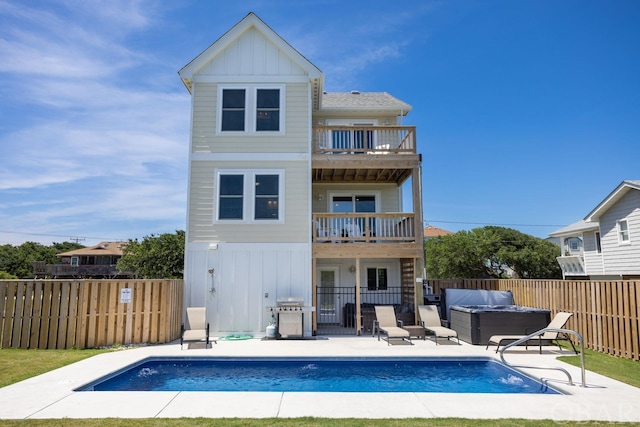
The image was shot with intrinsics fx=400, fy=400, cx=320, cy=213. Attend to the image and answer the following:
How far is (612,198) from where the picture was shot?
67.8ft

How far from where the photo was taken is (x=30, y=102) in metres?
17.9

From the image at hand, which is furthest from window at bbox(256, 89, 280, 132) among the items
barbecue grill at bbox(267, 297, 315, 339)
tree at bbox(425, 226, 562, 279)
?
tree at bbox(425, 226, 562, 279)

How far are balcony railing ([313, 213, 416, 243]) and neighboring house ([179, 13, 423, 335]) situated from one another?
0.15 ft

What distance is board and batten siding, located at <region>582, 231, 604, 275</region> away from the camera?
79.2 feet

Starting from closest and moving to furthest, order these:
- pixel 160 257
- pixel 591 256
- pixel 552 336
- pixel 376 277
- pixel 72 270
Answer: pixel 552 336, pixel 376 277, pixel 591 256, pixel 160 257, pixel 72 270

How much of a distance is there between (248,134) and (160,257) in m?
15.7

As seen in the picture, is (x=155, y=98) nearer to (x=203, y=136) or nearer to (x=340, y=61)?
(x=203, y=136)

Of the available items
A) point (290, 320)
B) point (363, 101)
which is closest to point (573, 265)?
point (363, 101)

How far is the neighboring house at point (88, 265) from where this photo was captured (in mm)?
43375

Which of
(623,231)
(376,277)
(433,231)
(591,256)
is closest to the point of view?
(376,277)

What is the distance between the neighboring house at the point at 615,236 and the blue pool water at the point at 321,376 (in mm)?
16087

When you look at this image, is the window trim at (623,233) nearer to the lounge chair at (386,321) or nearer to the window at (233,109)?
the lounge chair at (386,321)

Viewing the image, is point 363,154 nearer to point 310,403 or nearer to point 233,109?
point 233,109

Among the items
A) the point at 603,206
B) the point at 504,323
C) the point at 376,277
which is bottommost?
the point at 504,323
